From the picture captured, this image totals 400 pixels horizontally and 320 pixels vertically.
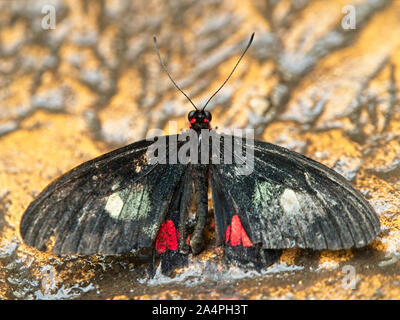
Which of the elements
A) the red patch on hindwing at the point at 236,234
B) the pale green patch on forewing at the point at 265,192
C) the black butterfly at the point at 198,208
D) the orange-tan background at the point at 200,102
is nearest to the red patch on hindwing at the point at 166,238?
the black butterfly at the point at 198,208

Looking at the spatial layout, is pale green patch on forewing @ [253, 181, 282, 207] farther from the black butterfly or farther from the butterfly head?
the butterfly head

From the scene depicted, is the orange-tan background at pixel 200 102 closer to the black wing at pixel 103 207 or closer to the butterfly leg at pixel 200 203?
the butterfly leg at pixel 200 203

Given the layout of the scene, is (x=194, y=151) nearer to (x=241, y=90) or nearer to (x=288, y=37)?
(x=241, y=90)

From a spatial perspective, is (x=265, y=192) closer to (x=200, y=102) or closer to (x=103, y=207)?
(x=103, y=207)

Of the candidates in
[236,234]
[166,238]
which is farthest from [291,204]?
[166,238]

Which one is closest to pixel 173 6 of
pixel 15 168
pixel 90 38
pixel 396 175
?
pixel 90 38
